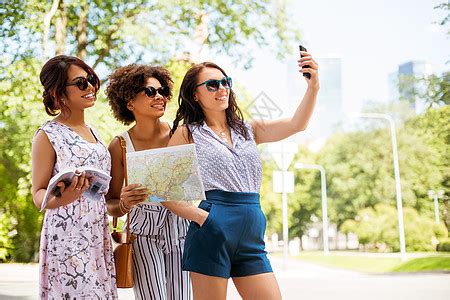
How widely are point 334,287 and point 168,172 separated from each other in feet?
15.0

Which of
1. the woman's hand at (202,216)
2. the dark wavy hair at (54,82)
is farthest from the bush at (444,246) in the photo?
the dark wavy hair at (54,82)

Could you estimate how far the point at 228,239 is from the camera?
1465 mm

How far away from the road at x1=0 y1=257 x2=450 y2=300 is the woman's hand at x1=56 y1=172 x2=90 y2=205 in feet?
9.67

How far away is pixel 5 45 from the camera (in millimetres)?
5512

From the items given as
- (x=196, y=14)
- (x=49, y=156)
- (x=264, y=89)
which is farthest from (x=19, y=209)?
(x=49, y=156)

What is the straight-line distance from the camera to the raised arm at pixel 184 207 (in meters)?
1.46

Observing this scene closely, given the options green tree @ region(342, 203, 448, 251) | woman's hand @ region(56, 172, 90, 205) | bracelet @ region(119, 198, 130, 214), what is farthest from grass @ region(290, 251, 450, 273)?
woman's hand @ region(56, 172, 90, 205)

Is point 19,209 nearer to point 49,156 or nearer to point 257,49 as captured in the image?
point 257,49

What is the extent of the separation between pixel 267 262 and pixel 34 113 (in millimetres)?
4373

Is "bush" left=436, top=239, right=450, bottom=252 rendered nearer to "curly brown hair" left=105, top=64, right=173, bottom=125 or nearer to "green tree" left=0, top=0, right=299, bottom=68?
"green tree" left=0, top=0, right=299, bottom=68

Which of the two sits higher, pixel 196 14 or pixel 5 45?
pixel 196 14

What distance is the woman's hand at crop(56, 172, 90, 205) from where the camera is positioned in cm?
129

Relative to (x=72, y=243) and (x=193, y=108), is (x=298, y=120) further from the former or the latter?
(x=72, y=243)

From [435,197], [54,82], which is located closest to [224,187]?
[54,82]
